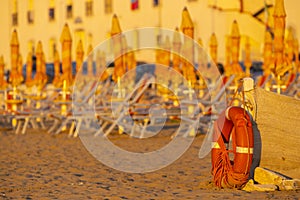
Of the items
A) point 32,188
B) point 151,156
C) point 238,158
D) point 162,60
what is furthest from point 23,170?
point 162,60

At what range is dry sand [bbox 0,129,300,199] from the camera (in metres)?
5.88

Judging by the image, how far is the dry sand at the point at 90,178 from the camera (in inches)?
232

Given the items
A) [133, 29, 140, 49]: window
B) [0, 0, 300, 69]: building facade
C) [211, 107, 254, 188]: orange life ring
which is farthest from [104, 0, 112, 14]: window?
[211, 107, 254, 188]: orange life ring

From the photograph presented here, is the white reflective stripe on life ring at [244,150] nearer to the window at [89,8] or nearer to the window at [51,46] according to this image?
the window at [89,8]

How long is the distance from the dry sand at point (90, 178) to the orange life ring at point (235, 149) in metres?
0.12

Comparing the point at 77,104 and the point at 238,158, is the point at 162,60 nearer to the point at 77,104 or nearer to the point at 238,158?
the point at 77,104

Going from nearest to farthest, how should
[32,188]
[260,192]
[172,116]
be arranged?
[260,192], [32,188], [172,116]

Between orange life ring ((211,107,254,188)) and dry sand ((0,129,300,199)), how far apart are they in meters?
0.12

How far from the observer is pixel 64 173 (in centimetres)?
730

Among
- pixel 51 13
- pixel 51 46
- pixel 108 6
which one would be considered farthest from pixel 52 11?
pixel 108 6

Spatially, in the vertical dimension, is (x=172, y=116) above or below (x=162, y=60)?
below

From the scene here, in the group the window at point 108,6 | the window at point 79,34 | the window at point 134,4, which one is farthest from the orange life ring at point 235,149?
the window at point 79,34

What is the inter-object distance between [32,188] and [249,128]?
227 centimetres

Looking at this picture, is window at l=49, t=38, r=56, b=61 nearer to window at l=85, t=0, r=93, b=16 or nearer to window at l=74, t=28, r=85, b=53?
window at l=74, t=28, r=85, b=53
